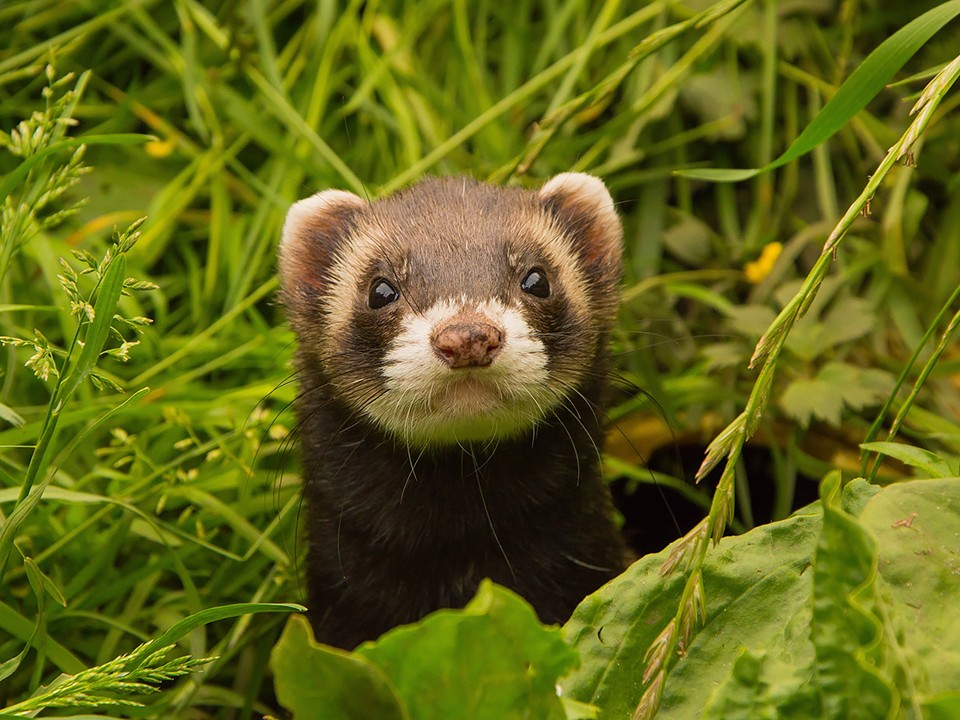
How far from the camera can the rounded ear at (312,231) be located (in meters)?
2.69

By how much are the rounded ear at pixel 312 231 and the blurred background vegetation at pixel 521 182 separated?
1.58 feet

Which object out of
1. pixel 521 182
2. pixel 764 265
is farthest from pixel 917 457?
pixel 764 265

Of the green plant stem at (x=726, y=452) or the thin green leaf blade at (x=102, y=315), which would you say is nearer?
the green plant stem at (x=726, y=452)

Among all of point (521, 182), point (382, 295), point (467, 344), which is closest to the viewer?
point (467, 344)

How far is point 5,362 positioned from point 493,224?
153 centimetres

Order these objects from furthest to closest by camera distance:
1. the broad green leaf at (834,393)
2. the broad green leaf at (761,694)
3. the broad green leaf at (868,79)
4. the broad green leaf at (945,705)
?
the broad green leaf at (834,393) < the broad green leaf at (868,79) < the broad green leaf at (761,694) < the broad green leaf at (945,705)

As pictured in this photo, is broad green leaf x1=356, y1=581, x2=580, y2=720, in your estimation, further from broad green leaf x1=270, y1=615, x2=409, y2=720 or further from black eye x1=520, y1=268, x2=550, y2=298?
black eye x1=520, y1=268, x2=550, y2=298

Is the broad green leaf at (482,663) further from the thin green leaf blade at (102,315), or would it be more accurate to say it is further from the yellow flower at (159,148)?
the yellow flower at (159,148)

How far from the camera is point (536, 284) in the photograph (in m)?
2.42

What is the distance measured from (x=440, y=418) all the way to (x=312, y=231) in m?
0.74

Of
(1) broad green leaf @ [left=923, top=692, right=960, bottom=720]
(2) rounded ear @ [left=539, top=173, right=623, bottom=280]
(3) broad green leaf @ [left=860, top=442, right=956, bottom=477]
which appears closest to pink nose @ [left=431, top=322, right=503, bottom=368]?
(3) broad green leaf @ [left=860, top=442, right=956, bottom=477]

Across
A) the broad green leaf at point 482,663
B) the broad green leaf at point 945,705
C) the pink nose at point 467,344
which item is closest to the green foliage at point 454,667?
the broad green leaf at point 482,663

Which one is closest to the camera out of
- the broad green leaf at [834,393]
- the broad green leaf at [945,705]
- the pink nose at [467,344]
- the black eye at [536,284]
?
the broad green leaf at [945,705]

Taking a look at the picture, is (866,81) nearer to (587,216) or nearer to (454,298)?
(454,298)
